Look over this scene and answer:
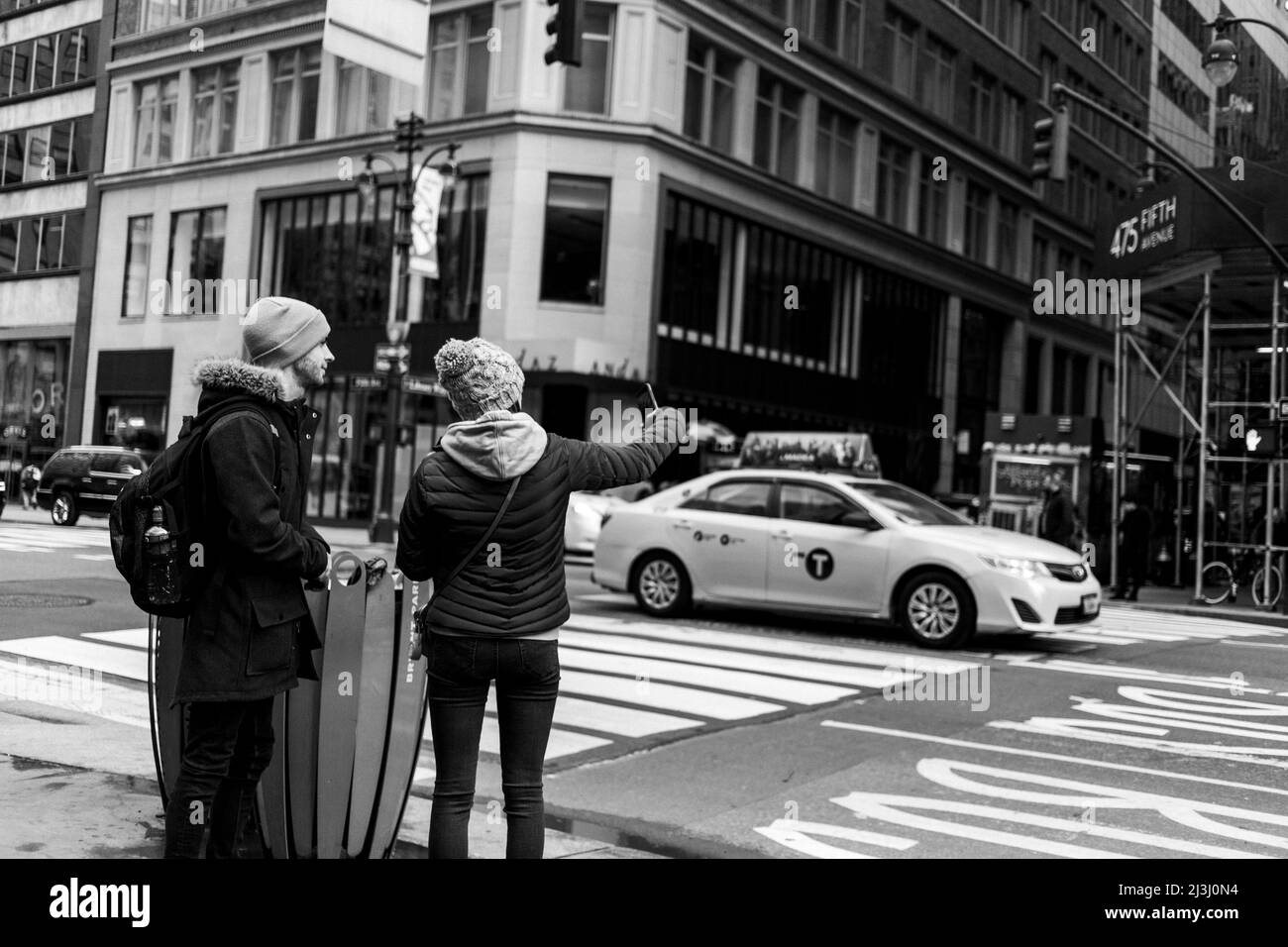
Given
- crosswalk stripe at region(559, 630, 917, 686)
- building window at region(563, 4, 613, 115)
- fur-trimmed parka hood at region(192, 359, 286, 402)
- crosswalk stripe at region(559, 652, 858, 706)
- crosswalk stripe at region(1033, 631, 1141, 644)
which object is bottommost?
crosswalk stripe at region(559, 652, 858, 706)

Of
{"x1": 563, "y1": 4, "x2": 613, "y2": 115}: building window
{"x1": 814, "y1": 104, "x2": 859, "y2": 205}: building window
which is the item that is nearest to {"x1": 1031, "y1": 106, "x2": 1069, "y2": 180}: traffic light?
{"x1": 563, "y1": 4, "x2": 613, "y2": 115}: building window

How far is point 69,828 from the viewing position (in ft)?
15.7

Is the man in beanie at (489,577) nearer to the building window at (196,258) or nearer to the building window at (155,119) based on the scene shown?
the building window at (196,258)

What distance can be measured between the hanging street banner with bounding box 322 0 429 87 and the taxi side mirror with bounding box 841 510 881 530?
5.55 m

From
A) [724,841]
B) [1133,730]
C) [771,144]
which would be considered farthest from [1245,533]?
[724,841]

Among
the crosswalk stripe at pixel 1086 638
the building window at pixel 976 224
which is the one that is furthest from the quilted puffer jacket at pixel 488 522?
the building window at pixel 976 224

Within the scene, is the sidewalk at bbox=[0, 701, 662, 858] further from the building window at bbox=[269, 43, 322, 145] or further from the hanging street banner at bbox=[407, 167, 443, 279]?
the building window at bbox=[269, 43, 322, 145]

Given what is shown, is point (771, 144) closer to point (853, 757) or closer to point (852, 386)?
point (852, 386)

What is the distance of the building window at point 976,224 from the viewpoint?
44.5 meters

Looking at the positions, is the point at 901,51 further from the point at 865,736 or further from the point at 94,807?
the point at 94,807

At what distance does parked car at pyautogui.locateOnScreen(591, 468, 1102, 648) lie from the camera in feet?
38.7

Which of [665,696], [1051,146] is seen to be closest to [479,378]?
[665,696]

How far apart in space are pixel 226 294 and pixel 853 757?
3254 centimetres
